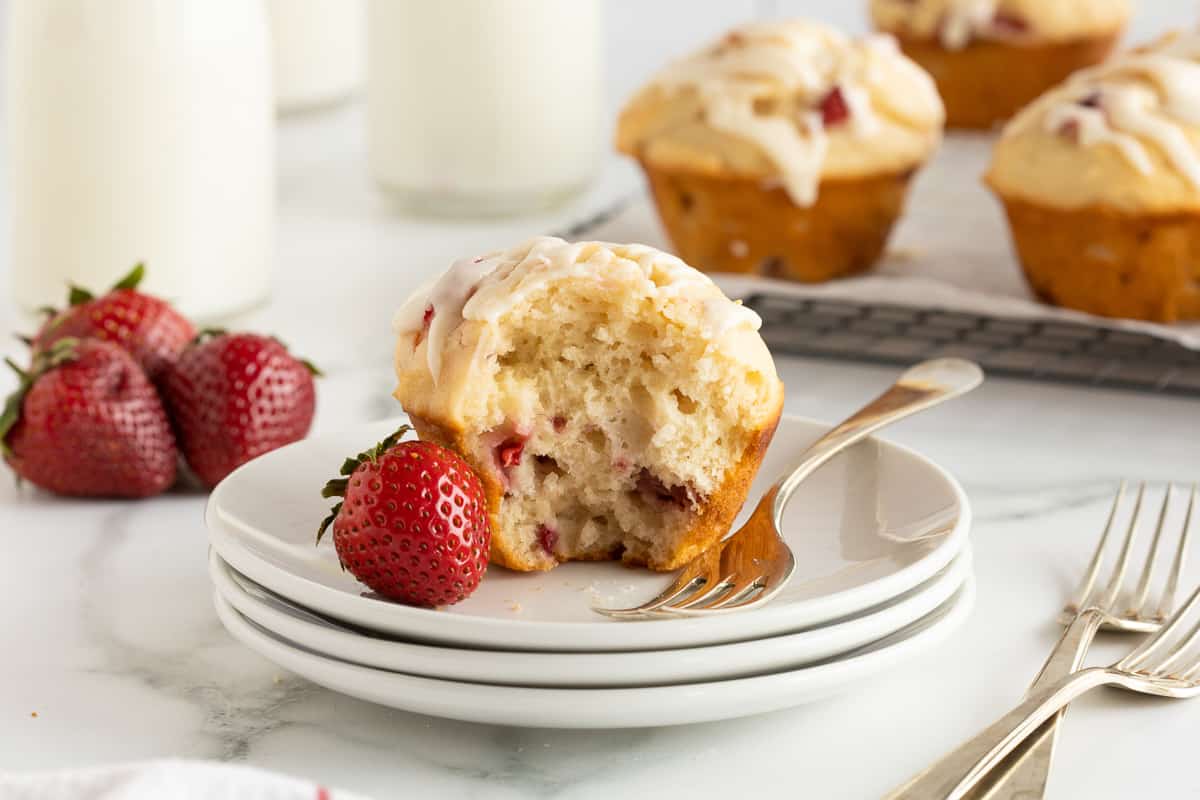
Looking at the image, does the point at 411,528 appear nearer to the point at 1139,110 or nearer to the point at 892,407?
the point at 892,407

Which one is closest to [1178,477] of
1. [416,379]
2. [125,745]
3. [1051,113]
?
[1051,113]

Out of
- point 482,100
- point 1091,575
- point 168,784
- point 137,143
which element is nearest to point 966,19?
point 482,100

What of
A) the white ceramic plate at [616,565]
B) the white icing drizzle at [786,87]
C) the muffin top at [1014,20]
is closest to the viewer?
the white ceramic plate at [616,565]

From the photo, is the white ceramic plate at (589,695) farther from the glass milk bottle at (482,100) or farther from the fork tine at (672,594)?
the glass milk bottle at (482,100)

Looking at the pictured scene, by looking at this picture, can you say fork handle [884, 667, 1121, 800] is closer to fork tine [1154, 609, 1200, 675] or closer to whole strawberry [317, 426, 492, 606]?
fork tine [1154, 609, 1200, 675]

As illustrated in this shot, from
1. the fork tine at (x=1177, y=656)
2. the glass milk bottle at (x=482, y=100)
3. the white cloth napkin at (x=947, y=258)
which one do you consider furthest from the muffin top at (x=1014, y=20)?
the fork tine at (x=1177, y=656)

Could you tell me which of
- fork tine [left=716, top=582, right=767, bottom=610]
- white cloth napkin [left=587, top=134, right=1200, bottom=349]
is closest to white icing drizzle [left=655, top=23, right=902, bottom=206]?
white cloth napkin [left=587, top=134, right=1200, bottom=349]
